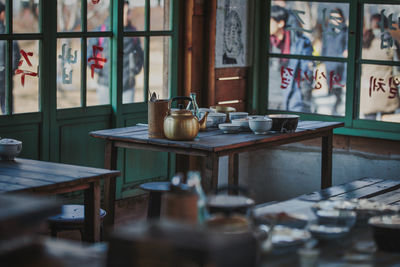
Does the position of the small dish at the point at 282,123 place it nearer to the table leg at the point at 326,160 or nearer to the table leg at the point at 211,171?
the table leg at the point at 326,160

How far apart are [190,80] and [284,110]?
111 centimetres

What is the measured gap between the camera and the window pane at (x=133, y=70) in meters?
6.68

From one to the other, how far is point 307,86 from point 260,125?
6.72ft

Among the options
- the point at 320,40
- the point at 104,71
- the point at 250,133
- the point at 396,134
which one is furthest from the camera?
the point at 320,40

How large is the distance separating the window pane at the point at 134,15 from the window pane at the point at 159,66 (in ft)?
0.71

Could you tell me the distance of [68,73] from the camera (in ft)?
20.2

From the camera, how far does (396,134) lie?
6992 mm

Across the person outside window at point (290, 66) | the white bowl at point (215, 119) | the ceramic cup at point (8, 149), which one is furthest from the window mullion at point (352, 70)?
the ceramic cup at point (8, 149)

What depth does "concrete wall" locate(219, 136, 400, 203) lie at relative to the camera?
7152mm

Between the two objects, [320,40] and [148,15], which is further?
[320,40]

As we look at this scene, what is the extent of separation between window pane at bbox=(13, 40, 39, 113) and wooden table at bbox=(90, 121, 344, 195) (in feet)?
1.95

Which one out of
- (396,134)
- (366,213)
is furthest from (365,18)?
(366,213)

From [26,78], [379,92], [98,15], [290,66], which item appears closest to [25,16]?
[26,78]

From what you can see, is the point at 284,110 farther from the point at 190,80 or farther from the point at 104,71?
the point at 104,71
